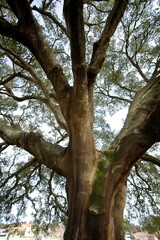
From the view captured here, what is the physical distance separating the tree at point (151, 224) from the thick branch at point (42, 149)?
440cm

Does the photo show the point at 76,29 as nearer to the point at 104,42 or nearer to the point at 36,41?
the point at 104,42

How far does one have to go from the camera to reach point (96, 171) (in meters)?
2.25

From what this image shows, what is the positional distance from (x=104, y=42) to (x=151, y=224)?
5.71 metres

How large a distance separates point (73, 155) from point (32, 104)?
438 cm

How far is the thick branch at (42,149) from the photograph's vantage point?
2572 millimetres

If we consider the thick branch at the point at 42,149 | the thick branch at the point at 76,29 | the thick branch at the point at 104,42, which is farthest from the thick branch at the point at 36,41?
the thick branch at the point at 42,149

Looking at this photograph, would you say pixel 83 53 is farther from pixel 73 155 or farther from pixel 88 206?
pixel 88 206

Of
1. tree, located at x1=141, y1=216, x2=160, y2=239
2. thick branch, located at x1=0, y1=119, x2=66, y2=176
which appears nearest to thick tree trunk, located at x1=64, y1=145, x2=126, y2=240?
thick branch, located at x1=0, y1=119, x2=66, y2=176

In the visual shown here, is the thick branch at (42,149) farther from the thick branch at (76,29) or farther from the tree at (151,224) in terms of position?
the tree at (151,224)

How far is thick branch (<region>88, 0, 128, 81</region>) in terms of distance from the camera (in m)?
2.29

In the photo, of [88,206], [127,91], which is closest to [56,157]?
[88,206]

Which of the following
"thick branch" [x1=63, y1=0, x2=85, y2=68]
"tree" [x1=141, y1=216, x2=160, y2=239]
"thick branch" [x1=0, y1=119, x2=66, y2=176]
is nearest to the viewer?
"thick branch" [x1=63, y1=0, x2=85, y2=68]

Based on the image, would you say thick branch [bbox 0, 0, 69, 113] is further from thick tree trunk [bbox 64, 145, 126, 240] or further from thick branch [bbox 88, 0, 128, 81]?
thick tree trunk [bbox 64, 145, 126, 240]

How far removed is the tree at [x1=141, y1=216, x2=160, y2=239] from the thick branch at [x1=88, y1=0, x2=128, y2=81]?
16.8ft
